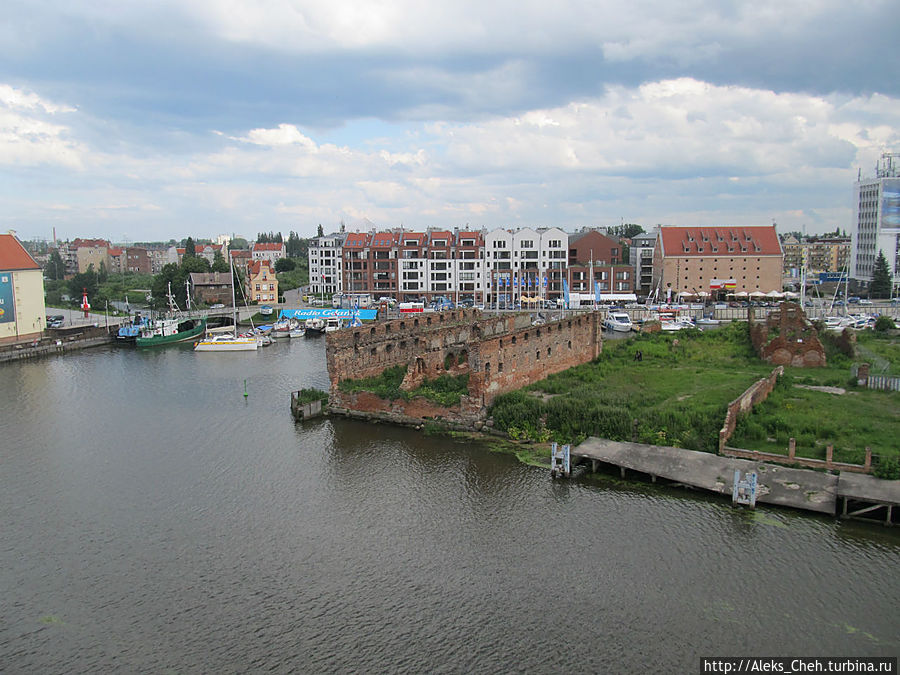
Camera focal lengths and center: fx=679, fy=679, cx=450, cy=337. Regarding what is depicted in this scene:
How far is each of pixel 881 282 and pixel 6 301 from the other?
310 feet

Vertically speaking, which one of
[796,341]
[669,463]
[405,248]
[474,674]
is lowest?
[474,674]

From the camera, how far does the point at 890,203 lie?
89438 millimetres

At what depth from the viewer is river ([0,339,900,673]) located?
1498cm

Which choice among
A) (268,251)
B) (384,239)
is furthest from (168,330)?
(268,251)

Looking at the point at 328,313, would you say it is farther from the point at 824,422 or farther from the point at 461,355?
the point at 824,422

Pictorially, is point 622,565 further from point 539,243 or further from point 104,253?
point 104,253

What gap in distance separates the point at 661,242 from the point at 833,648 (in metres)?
70.7

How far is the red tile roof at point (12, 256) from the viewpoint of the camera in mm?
58688

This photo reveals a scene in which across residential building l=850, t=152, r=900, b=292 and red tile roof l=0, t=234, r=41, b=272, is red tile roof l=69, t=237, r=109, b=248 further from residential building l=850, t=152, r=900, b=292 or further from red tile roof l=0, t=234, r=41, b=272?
residential building l=850, t=152, r=900, b=292

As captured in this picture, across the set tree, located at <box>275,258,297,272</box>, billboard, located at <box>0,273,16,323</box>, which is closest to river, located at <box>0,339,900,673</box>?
billboard, located at <box>0,273,16,323</box>

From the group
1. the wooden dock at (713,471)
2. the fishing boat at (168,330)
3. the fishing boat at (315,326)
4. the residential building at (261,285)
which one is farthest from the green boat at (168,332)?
the wooden dock at (713,471)

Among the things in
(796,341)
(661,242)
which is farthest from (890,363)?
(661,242)

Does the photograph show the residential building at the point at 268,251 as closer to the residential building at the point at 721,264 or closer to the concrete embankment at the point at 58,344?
the concrete embankment at the point at 58,344

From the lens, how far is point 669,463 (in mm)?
23656
